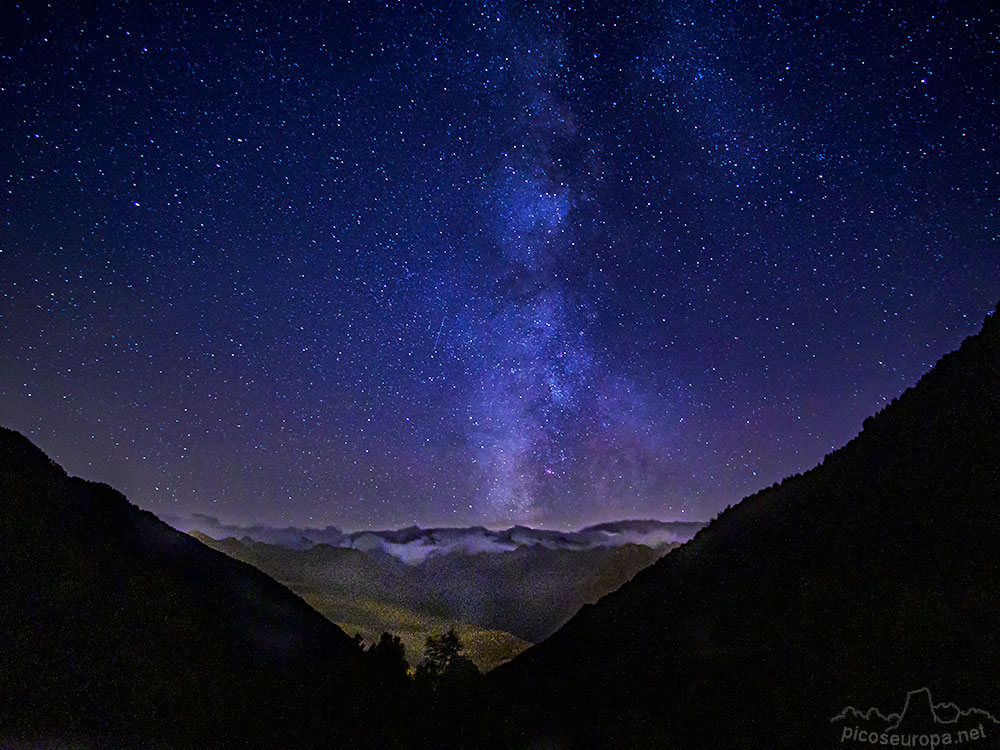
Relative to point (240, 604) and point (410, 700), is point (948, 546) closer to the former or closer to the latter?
point (410, 700)

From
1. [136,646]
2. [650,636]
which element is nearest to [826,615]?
[650,636]

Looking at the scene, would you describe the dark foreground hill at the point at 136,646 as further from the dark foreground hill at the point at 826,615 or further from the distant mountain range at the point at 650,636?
the dark foreground hill at the point at 826,615

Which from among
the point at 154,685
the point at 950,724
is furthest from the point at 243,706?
the point at 950,724

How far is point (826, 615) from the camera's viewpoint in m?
26.0

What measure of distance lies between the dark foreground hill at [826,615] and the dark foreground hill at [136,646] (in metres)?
12.6

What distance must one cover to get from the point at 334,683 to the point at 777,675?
2867 cm

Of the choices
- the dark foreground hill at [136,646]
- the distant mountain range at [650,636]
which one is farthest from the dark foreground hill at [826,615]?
the dark foreground hill at [136,646]

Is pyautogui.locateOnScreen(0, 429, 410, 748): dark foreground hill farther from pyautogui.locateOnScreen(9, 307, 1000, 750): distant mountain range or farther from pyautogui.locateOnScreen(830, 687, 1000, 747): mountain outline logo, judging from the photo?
pyautogui.locateOnScreen(830, 687, 1000, 747): mountain outline logo

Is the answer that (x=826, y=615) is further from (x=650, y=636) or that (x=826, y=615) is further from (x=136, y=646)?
(x=136, y=646)

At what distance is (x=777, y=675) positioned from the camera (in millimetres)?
24719

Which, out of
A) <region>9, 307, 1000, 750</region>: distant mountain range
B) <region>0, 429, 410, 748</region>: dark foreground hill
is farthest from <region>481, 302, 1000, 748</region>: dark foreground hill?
<region>0, 429, 410, 748</region>: dark foreground hill

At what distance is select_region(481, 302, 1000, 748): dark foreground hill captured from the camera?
20334 millimetres

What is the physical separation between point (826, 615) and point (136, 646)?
3658cm

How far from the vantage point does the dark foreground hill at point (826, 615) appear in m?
20.3
